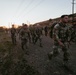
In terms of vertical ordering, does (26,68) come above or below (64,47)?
below

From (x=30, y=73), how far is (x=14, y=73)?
0.87 m

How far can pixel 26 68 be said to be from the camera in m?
9.45

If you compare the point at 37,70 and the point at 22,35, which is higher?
the point at 22,35

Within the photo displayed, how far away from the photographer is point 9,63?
11344mm

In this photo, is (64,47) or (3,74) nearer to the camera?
(64,47)

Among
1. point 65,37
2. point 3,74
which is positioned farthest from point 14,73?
point 65,37

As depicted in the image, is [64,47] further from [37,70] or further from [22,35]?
[22,35]

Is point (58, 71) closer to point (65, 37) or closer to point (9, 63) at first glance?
point (65, 37)

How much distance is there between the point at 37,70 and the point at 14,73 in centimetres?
102

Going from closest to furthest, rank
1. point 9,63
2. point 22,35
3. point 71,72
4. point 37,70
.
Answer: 1. point 71,72
2. point 37,70
3. point 9,63
4. point 22,35

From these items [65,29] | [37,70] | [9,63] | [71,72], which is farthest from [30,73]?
[9,63]

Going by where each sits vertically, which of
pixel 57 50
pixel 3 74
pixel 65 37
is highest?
pixel 65 37

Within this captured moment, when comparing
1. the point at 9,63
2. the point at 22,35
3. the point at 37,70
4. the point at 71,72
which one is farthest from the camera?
the point at 22,35

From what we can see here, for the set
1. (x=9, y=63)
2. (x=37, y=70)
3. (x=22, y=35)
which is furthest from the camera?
(x=22, y=35)
